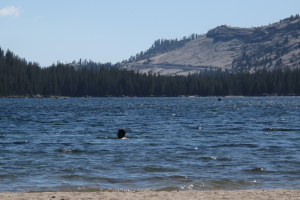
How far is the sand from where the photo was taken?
1812 cm

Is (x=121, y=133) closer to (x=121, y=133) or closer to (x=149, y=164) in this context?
(x=121, y=133)

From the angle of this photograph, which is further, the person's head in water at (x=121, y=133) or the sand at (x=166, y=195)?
the person's head in water at (x=121, y=133)

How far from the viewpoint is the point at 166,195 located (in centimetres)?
1892

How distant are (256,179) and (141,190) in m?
5.66

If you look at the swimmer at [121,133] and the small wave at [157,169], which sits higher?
the swimmer at [121,133]

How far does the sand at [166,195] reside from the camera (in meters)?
18.1

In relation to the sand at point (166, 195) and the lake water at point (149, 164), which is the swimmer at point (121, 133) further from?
the sand at point (166, 195)

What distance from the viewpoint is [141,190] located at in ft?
67.4

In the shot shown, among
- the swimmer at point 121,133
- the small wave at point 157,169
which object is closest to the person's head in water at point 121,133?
the swimmer at point 121,133

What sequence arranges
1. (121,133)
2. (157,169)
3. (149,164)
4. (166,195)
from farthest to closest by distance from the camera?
(121,133) < (149,164) < (157,169) < (166,195)

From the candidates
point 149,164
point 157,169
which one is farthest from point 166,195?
point 149,164

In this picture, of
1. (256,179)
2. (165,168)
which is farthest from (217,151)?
(256,179)

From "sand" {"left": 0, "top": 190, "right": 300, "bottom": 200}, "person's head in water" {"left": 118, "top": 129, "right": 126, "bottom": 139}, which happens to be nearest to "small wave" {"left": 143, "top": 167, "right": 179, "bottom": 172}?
"sand" {"left": 0, "top": 190, "right": 300, "bottom": 200}

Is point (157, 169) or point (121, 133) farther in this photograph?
point (121, 133)
